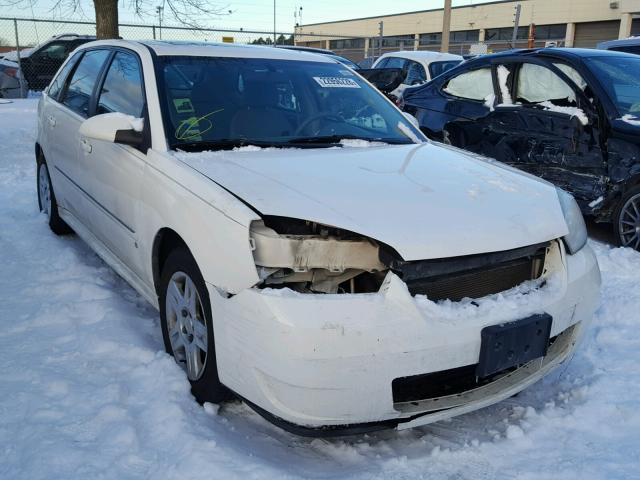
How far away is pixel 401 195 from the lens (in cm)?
264

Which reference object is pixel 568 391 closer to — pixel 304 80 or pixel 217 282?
pixel 217 282

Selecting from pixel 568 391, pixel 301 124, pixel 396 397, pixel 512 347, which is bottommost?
pixel 568 391

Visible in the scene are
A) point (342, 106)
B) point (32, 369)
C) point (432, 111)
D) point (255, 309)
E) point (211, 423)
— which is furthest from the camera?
Answer: point (432, 111)

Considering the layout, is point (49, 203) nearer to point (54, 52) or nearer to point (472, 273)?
point (472, 273)

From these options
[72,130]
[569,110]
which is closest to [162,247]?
Answer: [72,130]

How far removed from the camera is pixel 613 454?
2486 mm

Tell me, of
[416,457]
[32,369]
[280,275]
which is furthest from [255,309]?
[32,369]

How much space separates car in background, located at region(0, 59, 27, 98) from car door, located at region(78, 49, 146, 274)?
13.2 meters

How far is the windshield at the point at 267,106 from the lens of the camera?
329 centimetres

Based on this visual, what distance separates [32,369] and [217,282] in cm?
120

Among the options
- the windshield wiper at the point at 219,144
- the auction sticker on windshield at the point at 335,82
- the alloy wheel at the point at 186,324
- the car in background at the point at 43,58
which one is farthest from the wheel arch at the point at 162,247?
the car in background at the point at 43,58

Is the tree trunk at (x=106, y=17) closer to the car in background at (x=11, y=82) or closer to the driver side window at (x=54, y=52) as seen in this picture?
the car in background at (x=11, y=82)

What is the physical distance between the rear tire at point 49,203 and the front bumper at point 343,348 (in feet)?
10.2

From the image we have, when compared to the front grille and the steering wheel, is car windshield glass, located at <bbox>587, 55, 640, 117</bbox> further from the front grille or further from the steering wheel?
the front grille
